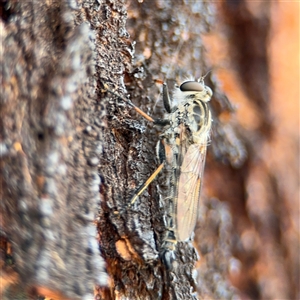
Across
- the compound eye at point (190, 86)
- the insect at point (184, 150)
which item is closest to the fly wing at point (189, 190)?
the insect at point (184, 150)

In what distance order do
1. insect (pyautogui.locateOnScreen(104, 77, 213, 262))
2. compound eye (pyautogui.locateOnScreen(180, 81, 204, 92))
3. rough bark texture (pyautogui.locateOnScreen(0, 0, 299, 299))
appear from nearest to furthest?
rough bark texture (pyautogui.locateOnScreen(0, 0, 299, 299)) < insect (pyautogui.locateOnScreen(104, 77, 213, 262)) < compound eye (pyautogui.locateOnScreen(180, 81, 204, 92))

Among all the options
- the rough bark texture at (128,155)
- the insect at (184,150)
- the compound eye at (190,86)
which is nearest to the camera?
the rough bark texture at (128,155)

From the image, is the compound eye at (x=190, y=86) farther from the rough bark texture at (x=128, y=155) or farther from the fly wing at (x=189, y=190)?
the fly wing at (x=189, y=190)

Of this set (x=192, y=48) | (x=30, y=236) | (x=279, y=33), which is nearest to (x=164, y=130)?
(x=192, y=48)

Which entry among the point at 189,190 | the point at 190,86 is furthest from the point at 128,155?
the point at 190,86

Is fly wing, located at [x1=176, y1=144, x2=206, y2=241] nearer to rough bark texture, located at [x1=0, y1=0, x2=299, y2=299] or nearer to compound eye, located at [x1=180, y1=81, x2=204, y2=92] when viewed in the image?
rough bark texture, located at [x1=0, y1=0, x2=299, y2=299]

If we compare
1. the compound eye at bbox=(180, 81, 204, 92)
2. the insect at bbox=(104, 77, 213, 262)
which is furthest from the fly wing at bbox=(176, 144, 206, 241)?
the compound eye at bbox=(180, 81, 204, 92)

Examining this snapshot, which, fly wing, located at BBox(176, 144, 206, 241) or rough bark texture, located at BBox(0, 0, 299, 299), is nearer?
rough bark texture, located at BBox(0, 0, 299, 299)

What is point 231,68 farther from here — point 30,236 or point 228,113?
point 30,236
